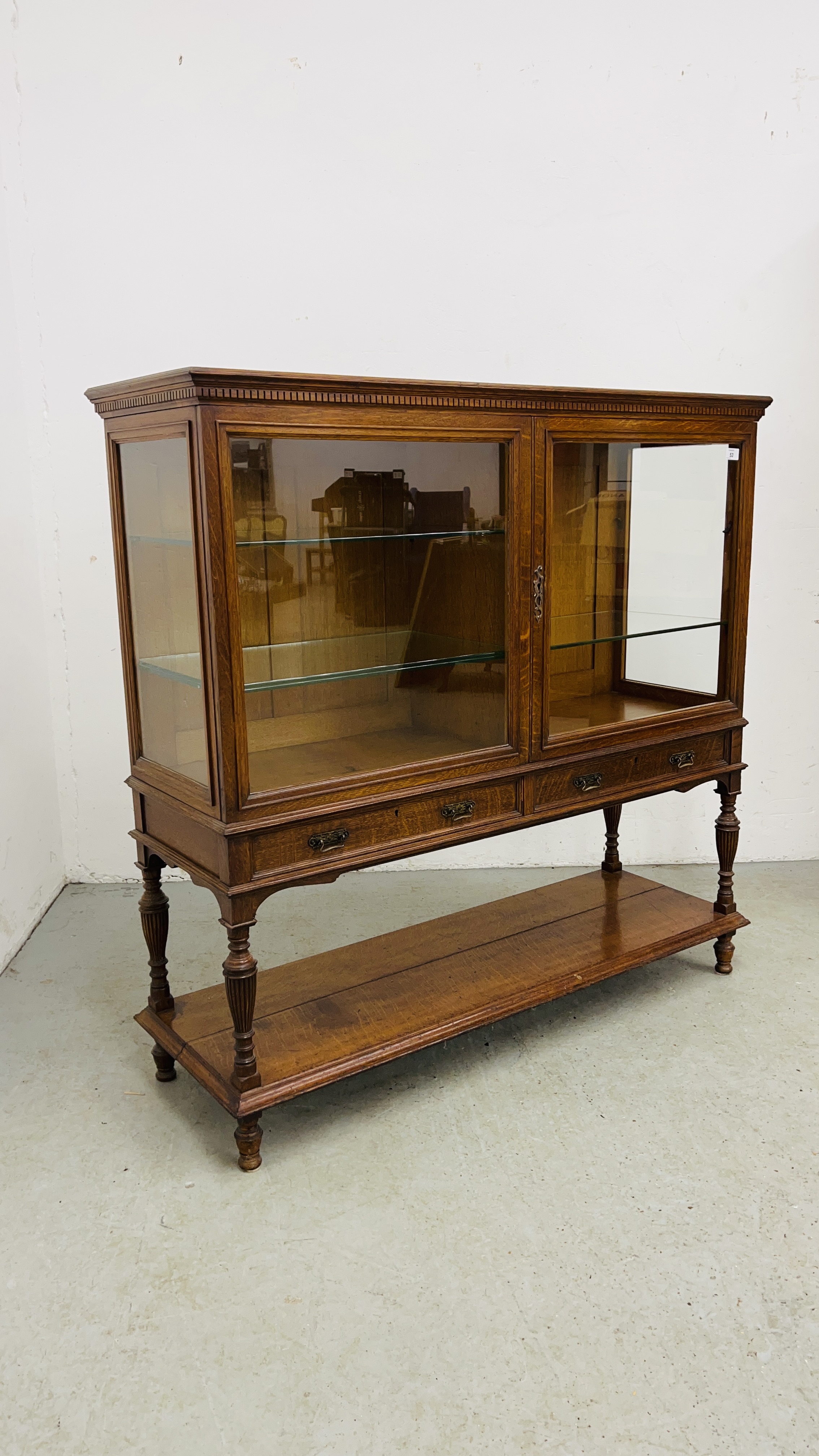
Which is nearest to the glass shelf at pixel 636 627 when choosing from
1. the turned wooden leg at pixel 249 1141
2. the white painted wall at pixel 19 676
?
the turned wooden leg at pixel 249 1141

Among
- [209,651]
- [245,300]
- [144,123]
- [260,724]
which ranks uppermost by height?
[144,123]

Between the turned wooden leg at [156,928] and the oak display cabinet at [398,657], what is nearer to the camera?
the oak display cabinet at [398,657]

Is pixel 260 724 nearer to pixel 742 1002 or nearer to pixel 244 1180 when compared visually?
pixel 244 1180

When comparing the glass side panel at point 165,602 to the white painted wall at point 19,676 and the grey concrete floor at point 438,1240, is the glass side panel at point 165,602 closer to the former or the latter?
the grey concrete floor at point 438,1240

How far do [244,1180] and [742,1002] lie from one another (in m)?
1.51

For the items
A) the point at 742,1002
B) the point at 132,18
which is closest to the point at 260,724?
the point at 742,1002

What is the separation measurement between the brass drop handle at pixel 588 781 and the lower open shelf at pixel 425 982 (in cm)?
48

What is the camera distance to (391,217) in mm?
3602

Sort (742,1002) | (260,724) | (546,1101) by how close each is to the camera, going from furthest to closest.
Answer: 1. (742,1002)
2. (546,1101)
3. (260,724)

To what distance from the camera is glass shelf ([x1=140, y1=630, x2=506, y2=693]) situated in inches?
89.6

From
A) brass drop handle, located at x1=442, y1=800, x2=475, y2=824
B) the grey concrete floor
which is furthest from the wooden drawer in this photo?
the grey concrete floor

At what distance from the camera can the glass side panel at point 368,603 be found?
2268 millimetres

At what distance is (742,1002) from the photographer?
3082mm

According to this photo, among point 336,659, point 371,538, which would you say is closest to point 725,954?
point 336,659
